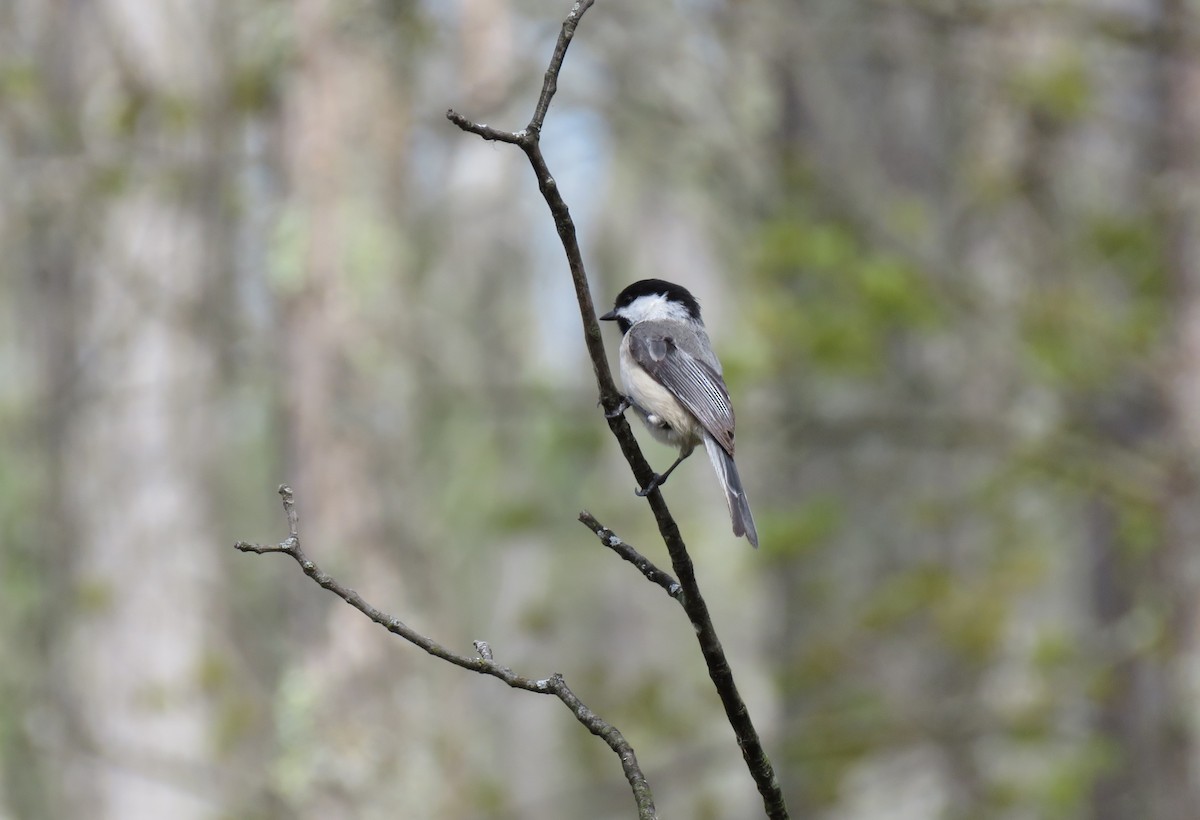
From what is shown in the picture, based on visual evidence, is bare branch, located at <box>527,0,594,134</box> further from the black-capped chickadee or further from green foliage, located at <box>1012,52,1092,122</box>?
green foliage, located at <box>1012,52,1092,122</box>

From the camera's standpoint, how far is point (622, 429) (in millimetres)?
2275

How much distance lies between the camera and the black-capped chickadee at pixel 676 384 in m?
3.32

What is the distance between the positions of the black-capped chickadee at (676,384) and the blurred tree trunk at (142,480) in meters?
4.20

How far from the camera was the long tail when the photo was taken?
2.84 metres

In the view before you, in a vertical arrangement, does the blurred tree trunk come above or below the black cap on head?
above

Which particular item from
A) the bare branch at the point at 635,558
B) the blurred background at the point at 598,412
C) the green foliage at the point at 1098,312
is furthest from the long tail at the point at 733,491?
the green foliage at the point at 1098,312

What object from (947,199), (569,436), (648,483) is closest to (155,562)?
(569,436)

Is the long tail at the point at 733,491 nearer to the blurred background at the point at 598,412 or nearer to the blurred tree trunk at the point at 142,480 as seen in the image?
the blurred background at the point at 598,412

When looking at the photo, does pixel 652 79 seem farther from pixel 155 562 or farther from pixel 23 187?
pixel 155 562

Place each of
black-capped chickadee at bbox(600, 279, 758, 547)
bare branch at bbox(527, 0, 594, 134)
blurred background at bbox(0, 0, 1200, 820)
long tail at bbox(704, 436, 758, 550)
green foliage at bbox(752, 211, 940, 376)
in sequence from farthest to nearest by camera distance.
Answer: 1. blurred background at bbox(0, 0, 1200, 820)
2. green foliage at bbox(752, 211, 940, 376)
3. black-capped chickadee at bbox(600, 279, 758, 547)
4. long tail at bbox(704, 436, 758, 550)
5. bare branch at bbox(527, 0, 594, 134)

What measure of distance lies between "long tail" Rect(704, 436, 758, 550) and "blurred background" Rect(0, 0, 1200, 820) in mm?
2333

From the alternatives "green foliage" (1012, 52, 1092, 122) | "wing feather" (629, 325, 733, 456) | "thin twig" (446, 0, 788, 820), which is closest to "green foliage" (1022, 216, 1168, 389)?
"green foliage" (1012, 52, 1092, 122)

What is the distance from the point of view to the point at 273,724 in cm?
664

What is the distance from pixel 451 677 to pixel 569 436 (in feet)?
4.38
